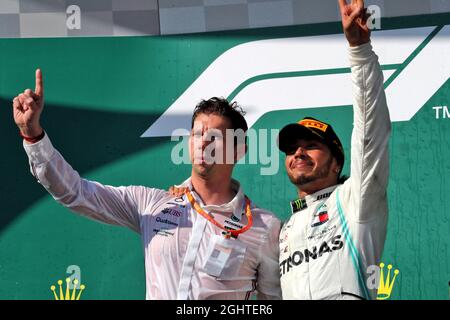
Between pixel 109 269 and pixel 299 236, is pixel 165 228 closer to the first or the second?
pixel 299 236

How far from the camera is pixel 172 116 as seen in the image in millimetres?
5156

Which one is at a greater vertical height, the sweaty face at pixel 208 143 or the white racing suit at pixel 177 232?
the sweaty face at pixel 208 143

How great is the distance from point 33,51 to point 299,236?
2.57m

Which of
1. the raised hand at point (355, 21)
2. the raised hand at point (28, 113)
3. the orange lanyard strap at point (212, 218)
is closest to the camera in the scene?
the raised hand at point (355, 21)

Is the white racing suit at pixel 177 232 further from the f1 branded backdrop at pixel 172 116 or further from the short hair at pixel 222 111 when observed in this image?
the f1 branded backdrop at pixel 172 116

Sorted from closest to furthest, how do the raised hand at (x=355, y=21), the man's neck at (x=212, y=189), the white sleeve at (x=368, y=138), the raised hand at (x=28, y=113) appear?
1. the raised hand at (x=355, y=21)
2. the white sleeve at (x=368, y=138)
3. the raised hand at (x=28, y=113)
4. the man's neck at (x=212, y=189)

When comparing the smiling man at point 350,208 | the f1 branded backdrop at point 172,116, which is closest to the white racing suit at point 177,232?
the smiling man at point 350,208

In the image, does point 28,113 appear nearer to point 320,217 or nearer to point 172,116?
point 320,217

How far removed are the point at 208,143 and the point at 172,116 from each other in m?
1.69

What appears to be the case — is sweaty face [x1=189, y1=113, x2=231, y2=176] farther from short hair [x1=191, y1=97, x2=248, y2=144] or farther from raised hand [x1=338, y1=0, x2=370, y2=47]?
raised hand [x1=338, y1=0, x2=370, y2=47]

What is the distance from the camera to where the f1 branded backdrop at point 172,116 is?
16.4 feet

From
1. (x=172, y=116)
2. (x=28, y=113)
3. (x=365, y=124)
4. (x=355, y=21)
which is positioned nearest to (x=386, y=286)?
(x=172, y=116)

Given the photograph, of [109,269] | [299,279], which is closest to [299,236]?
[299,279]
